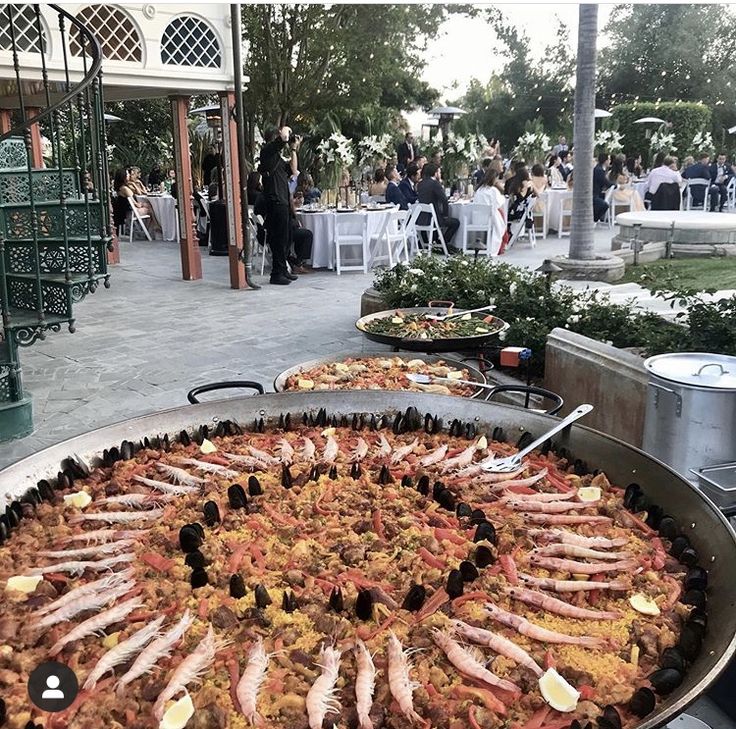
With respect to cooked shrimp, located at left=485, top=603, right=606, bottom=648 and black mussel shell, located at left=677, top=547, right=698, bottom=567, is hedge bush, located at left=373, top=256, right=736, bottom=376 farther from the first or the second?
cooked shrimp, located at left=485, top=603, right=606, bottom=648

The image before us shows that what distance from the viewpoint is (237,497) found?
2.03 metres

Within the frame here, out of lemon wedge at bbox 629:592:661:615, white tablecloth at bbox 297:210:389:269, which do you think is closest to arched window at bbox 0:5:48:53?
white tablecloth at bbox 297:210:389:269

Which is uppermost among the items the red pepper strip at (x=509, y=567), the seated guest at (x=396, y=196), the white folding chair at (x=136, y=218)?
the seated guest at (x=396, y=196)

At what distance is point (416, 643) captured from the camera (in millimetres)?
1468

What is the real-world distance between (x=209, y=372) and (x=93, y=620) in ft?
15.6

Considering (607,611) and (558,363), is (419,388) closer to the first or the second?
(558,363)

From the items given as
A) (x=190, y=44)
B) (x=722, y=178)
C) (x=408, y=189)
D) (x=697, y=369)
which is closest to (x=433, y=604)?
(x=697, y=369)

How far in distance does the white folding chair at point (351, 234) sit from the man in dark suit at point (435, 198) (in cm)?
169

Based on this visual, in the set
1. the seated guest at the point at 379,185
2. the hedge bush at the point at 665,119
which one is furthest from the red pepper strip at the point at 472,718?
the hedge bush at the point at 665,119

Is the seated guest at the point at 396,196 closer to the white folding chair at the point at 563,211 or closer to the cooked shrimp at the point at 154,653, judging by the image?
the white folding chair at the point at 563,211

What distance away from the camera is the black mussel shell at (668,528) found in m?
A: 1.86

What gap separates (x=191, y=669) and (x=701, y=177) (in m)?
19.1

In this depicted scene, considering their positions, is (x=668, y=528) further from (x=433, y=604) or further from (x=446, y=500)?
(x=433, y=604)

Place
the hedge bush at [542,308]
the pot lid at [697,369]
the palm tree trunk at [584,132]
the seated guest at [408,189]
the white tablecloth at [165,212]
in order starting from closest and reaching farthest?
the pot lid at [697,369] → the hedge bush at [542,308] → the palm tree trunk at [584,132] → the seated guest at [408,189] → the white tablecloth at [165,212]
